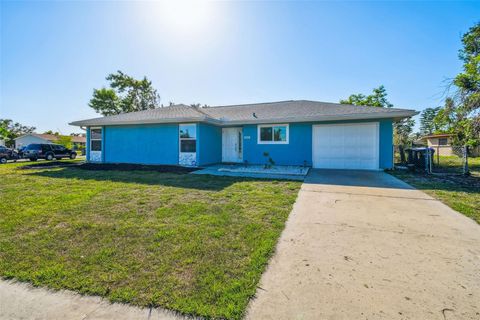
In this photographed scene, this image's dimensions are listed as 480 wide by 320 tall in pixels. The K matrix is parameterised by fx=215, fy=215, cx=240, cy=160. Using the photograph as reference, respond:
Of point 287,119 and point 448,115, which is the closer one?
point 448,115

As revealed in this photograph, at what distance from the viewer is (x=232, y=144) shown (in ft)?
42.7

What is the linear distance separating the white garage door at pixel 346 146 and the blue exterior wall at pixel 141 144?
7.52 metres

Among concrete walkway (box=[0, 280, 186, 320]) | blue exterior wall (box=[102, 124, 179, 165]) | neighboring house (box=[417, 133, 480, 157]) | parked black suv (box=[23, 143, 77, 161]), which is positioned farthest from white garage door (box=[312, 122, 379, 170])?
parked black suv (box=[23, 143, 77, 161])

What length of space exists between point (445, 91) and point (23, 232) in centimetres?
1238

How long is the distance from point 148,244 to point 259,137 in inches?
377

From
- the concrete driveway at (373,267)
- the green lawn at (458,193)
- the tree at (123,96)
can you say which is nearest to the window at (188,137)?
the concrete driveway at (373,267)

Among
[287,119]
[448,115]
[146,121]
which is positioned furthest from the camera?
[146,121]

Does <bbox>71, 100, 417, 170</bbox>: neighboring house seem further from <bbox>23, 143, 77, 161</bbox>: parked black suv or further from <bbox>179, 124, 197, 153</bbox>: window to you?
<bbox>23, 143, 77, 161</bbox>: parked black suv

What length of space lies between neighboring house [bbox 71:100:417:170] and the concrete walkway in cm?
908

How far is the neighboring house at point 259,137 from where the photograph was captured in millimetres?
9992

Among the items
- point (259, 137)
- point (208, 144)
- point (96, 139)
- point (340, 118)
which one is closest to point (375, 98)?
point (340, 118)

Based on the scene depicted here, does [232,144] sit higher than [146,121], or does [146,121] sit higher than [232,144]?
[146,121]

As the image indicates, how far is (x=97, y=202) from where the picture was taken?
4.79m

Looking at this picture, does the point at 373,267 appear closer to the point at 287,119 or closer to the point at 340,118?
the point at 340,118
